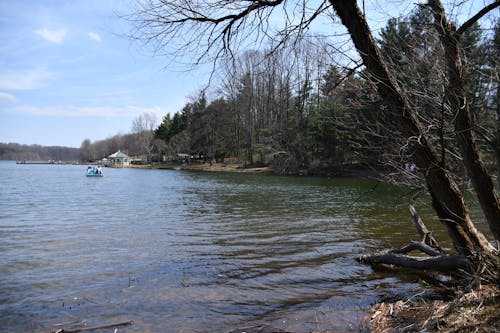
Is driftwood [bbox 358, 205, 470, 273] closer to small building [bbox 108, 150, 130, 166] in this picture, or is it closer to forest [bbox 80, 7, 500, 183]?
forest [bbox 80, 7, 500, 183]

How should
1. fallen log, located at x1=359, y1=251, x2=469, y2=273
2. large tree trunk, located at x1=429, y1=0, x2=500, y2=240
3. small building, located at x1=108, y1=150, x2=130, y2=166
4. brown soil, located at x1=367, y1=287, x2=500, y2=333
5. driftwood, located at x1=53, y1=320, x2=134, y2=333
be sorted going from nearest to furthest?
brown soil, located at x1=367, y1=287, x2=500, y2=333 → large tree trunk, located at x1=429, y1=0, x2=500, y2=240 → driftwood, located at x1=53, y1=320, x2=134, y2=333 → fallen log, located at x1=359, y1=251, x2=469, y2=273 → small building, located at x1=108, y1=150, x2=130, y2=166

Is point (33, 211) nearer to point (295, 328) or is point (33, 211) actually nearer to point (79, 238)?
point (79, 238)

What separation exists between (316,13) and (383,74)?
1.16 meters

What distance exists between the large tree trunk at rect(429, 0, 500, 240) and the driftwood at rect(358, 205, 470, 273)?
149cm

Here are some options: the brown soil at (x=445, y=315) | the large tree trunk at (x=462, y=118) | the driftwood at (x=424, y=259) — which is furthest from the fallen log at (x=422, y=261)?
the large tree trunk at (x=462, y=118)

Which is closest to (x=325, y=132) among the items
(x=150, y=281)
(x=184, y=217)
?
(x=184, y=217)

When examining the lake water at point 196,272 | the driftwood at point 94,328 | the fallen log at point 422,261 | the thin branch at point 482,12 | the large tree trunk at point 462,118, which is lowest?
the lake water at point 196,272

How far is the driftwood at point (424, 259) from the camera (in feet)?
20.3

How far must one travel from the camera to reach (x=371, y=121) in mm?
7113

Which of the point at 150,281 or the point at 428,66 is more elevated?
the point at 428,66

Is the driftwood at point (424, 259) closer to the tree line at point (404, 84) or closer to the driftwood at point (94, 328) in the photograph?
the tree line at point (404, 84)

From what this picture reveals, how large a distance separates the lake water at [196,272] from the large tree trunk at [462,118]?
128 centimetres

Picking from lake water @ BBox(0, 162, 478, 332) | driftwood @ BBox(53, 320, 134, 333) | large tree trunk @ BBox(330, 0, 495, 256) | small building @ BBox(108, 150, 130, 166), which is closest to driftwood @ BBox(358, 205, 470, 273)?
lake water @ BBox(0, 162, 478, 332)

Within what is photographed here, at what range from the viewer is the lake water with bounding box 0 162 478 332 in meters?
5.73
